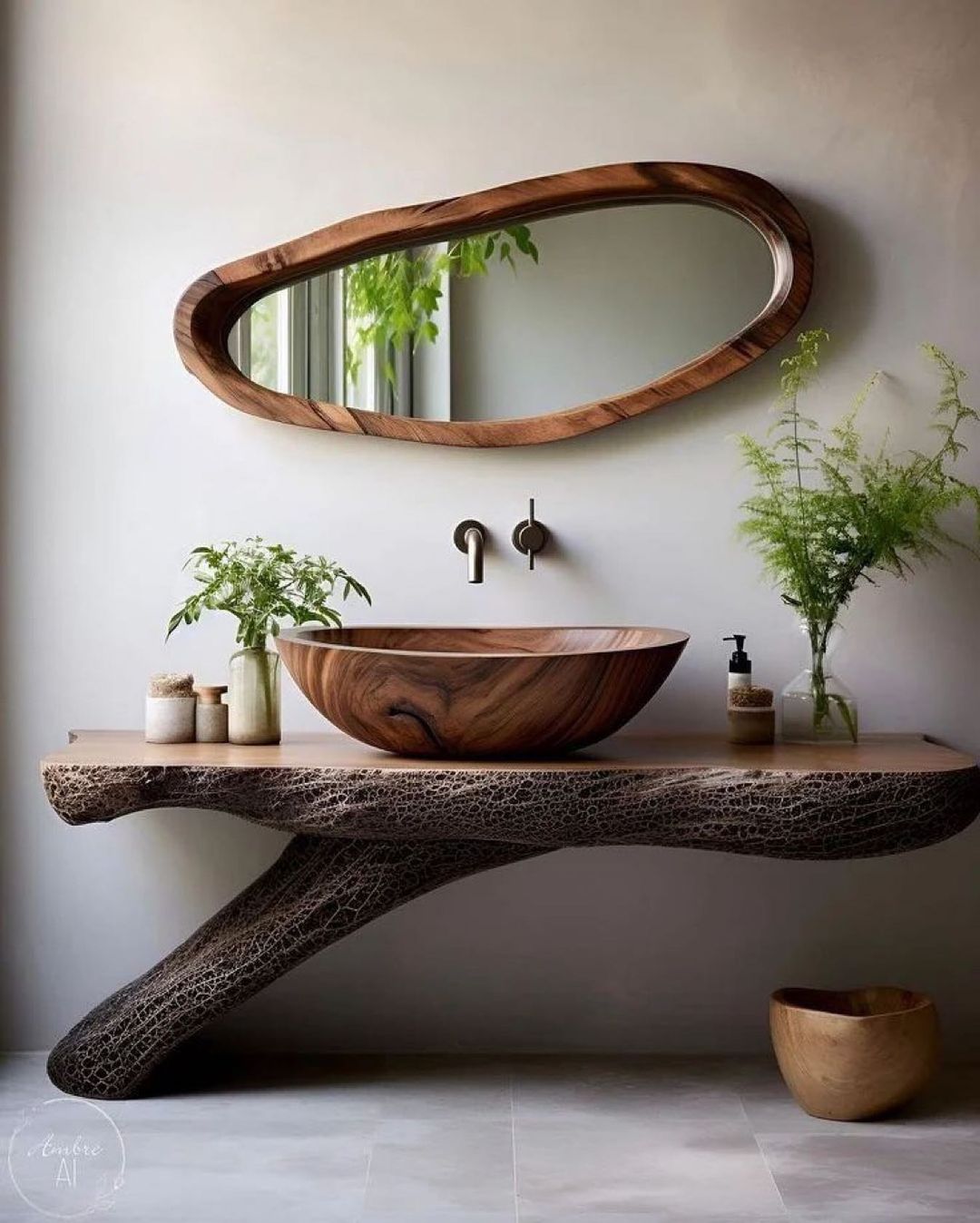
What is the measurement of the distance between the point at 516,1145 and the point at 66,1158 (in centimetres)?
68

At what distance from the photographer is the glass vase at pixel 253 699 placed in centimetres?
223

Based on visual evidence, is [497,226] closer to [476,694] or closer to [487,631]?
[487,631]

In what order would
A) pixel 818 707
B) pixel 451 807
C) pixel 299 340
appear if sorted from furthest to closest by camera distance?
1. pixel 299 340
2. pixel 818 707
3. pixel 451 807

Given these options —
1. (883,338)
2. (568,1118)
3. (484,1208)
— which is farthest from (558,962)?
(883,338)

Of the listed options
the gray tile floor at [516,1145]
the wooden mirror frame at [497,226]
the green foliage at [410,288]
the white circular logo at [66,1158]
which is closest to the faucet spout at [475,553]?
the wooden mirror frame at [497,226]

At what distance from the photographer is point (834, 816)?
1.90m

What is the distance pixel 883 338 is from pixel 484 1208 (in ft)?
5.39

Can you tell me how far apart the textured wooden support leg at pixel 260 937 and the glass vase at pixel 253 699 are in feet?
0.64

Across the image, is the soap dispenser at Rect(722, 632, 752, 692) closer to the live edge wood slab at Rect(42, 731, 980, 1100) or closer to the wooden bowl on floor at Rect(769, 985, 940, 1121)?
the live edge wood slab at Rect(42, 731, 980, 1100)

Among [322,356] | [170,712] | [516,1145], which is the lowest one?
[516,1145]

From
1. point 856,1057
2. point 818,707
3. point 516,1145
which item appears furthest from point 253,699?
point 856,1057

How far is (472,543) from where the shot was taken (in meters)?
2.40

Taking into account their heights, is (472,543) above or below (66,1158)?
above

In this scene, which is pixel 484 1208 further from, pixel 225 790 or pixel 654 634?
pixel 654 634
